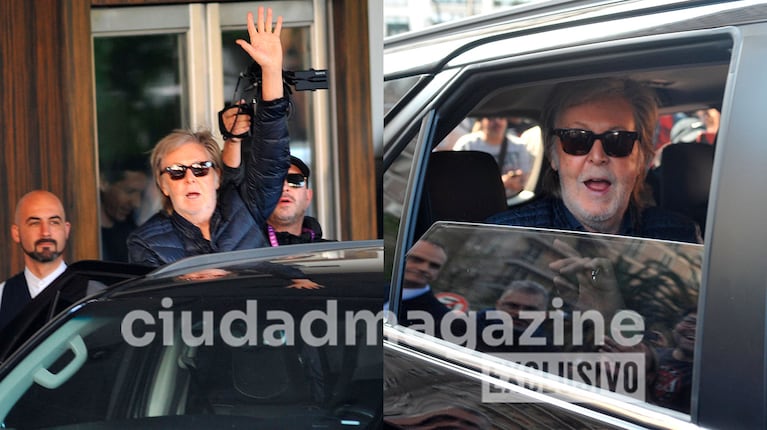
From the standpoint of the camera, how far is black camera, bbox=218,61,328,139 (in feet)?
7.23

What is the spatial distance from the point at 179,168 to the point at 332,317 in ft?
2.53

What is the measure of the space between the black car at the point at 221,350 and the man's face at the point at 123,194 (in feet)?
0.67

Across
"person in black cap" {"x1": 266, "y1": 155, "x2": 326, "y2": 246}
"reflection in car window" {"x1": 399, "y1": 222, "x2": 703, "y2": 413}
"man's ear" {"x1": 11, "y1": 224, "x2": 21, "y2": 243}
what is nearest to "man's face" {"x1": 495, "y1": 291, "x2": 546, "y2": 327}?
"reflection in car window" {"x1": 399, "y1": 222, "x2": 703, "y2": 413}

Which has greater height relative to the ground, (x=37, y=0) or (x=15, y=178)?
(x=37, y=0)

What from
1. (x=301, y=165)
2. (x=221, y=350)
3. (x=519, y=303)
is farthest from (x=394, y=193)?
(x=301, y=165)

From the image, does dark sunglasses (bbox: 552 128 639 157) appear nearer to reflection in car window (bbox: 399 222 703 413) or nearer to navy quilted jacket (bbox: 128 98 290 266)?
reflection in car window (bbox: 399 222 703 413)

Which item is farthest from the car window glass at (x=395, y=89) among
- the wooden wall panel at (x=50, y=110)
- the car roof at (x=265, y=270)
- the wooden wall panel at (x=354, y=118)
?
the wooden wall panel at (x=50, y=110)

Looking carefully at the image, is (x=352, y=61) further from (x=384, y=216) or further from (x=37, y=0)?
(x=384, y=216)

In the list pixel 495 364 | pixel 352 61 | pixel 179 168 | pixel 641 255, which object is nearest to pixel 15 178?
pixel 179 168

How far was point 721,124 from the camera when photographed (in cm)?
80

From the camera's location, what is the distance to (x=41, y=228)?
235 cm

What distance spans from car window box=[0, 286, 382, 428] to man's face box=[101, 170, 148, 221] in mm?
298

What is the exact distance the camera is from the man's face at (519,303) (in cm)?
95

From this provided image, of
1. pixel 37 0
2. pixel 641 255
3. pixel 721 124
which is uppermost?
pixel 37 0
